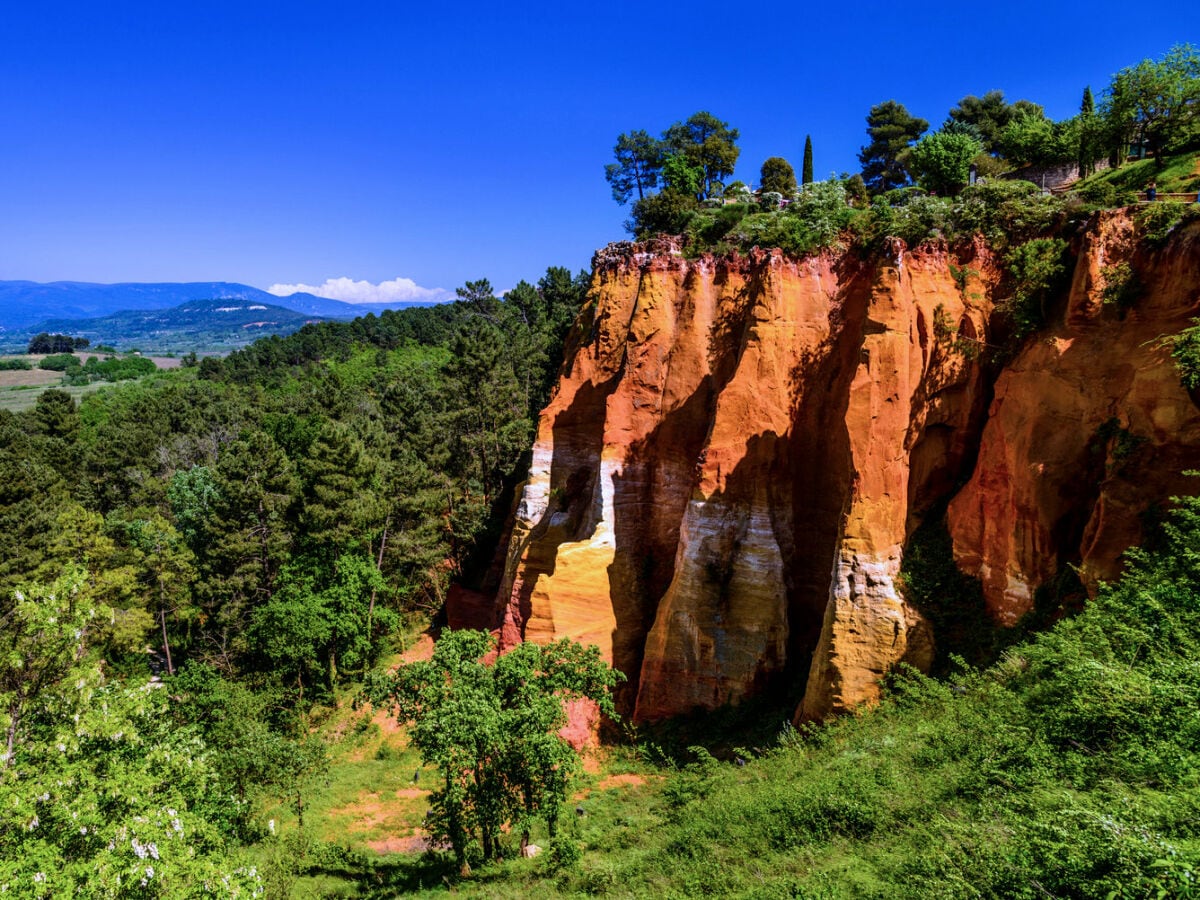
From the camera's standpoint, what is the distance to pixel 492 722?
13266mm

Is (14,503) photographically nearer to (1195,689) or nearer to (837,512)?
(837,512)

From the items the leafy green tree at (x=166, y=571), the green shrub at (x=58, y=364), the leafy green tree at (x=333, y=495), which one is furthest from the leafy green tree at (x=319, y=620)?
the green shrub at (x=58, y=364)

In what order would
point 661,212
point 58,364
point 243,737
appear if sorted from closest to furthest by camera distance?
point 243,737, point 661,212, point 58,364

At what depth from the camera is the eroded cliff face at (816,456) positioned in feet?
46.9

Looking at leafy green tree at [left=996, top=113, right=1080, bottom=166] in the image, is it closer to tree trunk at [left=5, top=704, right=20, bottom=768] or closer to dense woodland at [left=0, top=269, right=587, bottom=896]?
dense woodland at [left=0, top=269, right=587, bottom=896]

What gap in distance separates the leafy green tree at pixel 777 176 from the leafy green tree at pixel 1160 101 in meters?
22.0

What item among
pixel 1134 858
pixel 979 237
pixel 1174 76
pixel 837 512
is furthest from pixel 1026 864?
pixel 1174 76

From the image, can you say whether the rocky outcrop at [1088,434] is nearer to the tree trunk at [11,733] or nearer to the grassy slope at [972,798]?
the grassy slope at [972,798]

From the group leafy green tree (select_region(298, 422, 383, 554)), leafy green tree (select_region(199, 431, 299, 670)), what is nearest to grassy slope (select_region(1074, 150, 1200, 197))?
leafy green tree (select_region(298, 422, 383, 554))

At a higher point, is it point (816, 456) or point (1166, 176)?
point (1166, 176)

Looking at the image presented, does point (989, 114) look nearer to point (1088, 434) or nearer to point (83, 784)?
point (1088, 434)

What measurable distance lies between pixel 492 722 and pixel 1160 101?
→ 91.0 feet

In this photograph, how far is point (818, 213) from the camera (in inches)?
906

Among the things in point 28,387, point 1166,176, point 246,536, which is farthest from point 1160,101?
point 28,387
